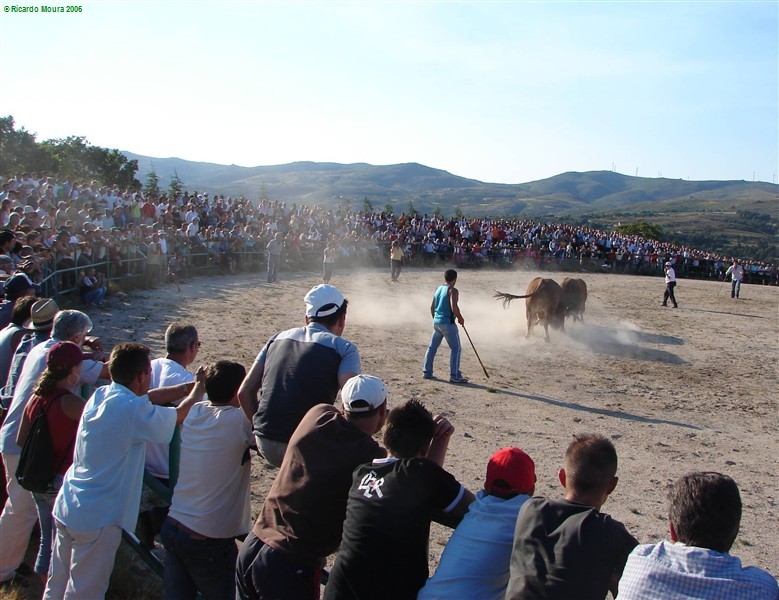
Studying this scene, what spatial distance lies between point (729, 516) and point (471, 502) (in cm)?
98

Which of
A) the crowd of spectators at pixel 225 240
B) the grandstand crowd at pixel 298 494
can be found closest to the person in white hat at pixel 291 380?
the grandstand crowd at pixel 298 494

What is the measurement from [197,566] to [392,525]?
124 centimetres

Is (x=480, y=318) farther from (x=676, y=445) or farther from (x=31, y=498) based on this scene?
(x=31, y=498)

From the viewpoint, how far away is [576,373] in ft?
39.0

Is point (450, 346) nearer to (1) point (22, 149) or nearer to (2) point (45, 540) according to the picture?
(2) point (45, 540)

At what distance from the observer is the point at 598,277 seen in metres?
29.6

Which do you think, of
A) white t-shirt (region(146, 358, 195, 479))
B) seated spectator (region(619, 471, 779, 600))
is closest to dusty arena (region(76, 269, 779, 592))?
white t-shirt (region(146, 358, 195, 479))

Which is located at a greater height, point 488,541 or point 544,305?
point 488,541

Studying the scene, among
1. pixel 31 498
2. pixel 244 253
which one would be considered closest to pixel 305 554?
pixel 31 498

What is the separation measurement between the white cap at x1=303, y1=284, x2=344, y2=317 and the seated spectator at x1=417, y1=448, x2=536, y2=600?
5.22 ft

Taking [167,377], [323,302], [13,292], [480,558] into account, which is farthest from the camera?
[13,292]

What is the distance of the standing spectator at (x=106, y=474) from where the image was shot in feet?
11.0

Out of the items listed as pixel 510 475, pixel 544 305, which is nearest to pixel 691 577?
Answer: pixel 510 475

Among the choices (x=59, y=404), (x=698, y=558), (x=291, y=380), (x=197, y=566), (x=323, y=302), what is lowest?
(x=197, y=566)
